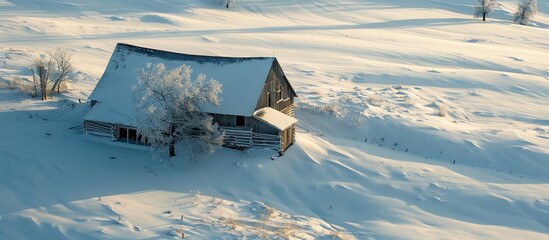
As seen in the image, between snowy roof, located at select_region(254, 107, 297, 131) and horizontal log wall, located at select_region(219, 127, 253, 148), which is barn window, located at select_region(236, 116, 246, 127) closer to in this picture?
horizontal log wall, located at select_region(219, 127, 253, 148)

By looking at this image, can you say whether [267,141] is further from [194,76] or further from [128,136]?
[128,136]

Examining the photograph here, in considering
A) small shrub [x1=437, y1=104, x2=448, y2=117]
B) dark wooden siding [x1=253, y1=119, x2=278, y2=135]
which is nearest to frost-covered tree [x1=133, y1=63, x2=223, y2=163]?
dark wooden siding [x1=253, y1=119, x2=278, y2=135]

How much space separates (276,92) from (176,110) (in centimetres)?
489

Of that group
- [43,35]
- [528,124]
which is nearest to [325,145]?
[528,124]

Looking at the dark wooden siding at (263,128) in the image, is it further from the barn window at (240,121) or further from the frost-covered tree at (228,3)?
the frost-covered tree at (228,3)

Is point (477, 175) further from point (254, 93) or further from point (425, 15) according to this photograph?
point (425, 15)

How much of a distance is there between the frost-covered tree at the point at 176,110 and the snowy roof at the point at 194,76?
0.86 m

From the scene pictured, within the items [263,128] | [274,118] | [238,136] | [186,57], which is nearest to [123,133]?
[186,57]

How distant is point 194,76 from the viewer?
24469 millimetres

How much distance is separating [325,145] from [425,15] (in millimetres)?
48508

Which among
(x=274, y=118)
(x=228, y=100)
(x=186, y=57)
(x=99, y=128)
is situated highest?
(x=186, y=57)

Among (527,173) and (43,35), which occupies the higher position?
(43,35)

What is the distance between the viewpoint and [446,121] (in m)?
31.0

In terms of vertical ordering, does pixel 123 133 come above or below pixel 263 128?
below
